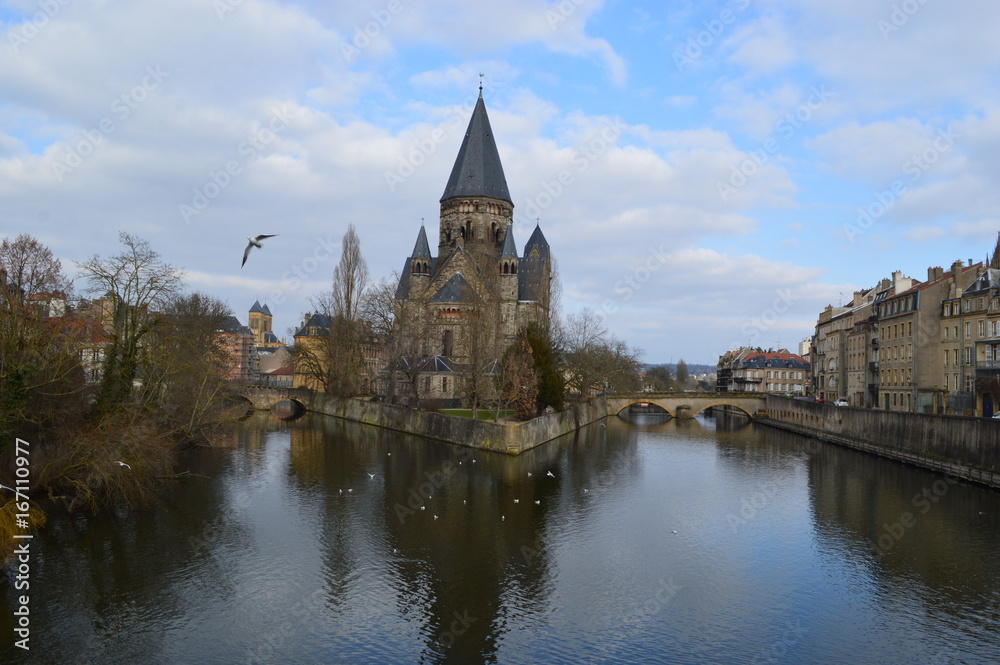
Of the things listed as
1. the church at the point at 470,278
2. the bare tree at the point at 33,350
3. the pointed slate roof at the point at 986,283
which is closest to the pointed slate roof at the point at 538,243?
the church at the point at 470,278

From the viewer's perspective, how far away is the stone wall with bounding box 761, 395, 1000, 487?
3167 cm

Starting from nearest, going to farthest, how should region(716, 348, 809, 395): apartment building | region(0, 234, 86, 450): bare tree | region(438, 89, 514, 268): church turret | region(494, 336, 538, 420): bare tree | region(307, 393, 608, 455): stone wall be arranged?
region(0, 234, 86, 450): bare tree, region(307, 393, 608, 455): stone wall, region(494, 336, 538, 420): bare tree, region(438, 89, 514, 268): church turret, region(716, 348, 809, 395): apartment building

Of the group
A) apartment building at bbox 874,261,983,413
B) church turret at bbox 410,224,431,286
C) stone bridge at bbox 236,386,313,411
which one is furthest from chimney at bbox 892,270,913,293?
stone bridge at bbox 236,386,313,411

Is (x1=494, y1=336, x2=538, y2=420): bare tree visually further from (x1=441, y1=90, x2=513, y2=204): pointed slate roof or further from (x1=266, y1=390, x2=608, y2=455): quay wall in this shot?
(x1=441, y1=90, x2=513, y2=204): pointed slate roof

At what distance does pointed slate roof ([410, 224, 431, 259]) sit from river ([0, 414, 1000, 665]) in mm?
42233

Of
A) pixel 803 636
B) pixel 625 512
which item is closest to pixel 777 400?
pixel 625 512

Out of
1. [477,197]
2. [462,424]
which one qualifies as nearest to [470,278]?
[477,197]

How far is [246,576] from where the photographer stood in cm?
1872

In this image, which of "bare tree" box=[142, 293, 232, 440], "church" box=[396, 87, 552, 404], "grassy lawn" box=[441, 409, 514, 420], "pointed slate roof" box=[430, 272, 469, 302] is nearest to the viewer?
"bare tree" box=[142, 293, 232, 440]

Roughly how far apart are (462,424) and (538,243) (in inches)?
1507

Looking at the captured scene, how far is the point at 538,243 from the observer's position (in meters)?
79.3

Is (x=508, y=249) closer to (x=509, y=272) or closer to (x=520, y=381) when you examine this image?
(x=509, y=272)

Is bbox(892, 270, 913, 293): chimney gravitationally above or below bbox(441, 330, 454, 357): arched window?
above

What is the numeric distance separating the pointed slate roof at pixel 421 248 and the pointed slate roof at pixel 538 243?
1123 centimetres
